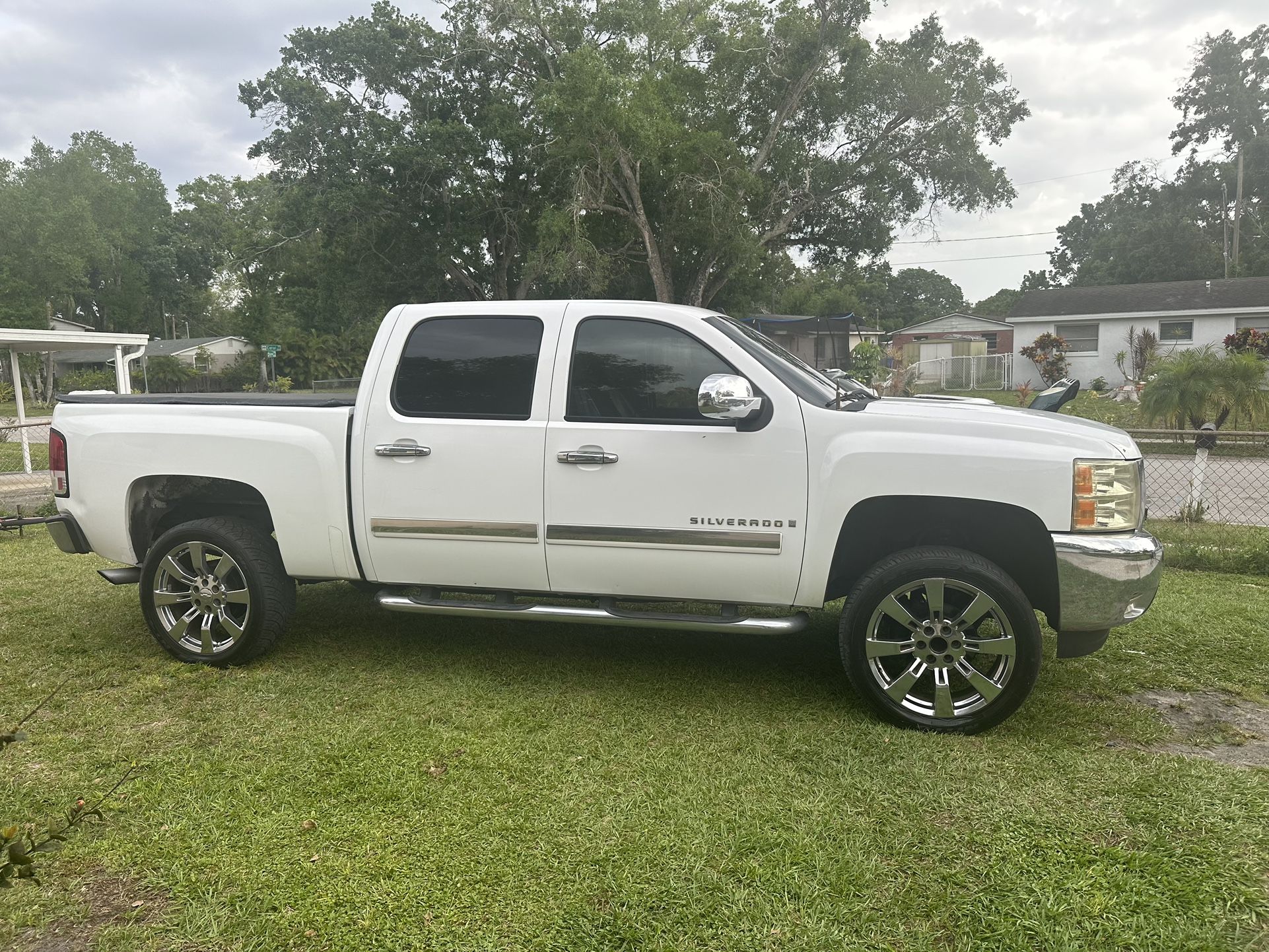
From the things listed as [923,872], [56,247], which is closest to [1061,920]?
[923,872]

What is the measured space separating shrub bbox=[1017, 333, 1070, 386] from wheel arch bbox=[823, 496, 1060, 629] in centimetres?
2898

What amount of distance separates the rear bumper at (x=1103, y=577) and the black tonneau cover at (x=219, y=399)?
3.46 m

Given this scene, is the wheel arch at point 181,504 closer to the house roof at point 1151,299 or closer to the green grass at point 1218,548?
the green grass at point 1218,548

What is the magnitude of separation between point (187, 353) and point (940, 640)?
210ft

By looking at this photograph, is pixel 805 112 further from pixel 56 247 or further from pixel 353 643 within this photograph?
pixel 56 247

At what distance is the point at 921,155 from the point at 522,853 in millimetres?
29013

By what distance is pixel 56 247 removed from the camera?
53.5 metres

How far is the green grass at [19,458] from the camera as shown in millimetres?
16516

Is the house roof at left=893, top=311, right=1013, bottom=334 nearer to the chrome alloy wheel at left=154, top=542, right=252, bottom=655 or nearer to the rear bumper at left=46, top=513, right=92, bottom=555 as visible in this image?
the chrome alloy wheel at left=154, top=542, right=252, bottom=655

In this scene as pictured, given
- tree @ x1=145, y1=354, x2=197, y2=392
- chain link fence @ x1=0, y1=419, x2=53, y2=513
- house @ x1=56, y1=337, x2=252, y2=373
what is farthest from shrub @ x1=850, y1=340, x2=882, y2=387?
house @ x1=56, y1=337, x2=252, y2=373

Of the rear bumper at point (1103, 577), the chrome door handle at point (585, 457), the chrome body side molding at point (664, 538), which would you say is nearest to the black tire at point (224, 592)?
the chrome body side molding at point (664, 538)

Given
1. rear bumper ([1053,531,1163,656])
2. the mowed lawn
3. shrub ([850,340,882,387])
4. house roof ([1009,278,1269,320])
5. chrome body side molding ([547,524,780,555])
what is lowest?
the mowed lawn

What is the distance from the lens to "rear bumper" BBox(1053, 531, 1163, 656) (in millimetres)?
3652

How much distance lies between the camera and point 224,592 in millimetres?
4707
